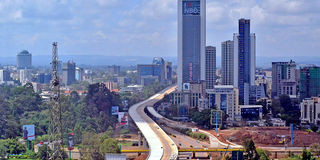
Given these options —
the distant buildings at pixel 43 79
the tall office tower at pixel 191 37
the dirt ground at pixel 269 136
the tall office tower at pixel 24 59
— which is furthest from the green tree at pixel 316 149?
the tall office tower at pixel 24 59

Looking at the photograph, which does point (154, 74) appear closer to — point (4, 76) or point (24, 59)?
point (4, 76)

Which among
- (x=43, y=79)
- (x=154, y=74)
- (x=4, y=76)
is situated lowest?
(x=43, y=79)

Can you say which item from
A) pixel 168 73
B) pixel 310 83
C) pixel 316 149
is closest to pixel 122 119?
pixel 316 149

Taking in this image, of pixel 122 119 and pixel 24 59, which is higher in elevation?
pixel 24 59

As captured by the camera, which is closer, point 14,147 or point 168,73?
point 14,147

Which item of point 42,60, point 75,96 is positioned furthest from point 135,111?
point 42,60

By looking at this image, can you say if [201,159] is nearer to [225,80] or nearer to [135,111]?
[135,111]

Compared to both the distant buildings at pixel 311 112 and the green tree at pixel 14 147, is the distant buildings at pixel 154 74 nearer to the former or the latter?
the distant buildings at pixel 311 112

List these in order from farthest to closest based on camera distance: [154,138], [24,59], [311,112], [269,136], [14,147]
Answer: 1. [24,59]
2. [311,112]
3. [269,136]
4. [154,138]
5. [14,147]
